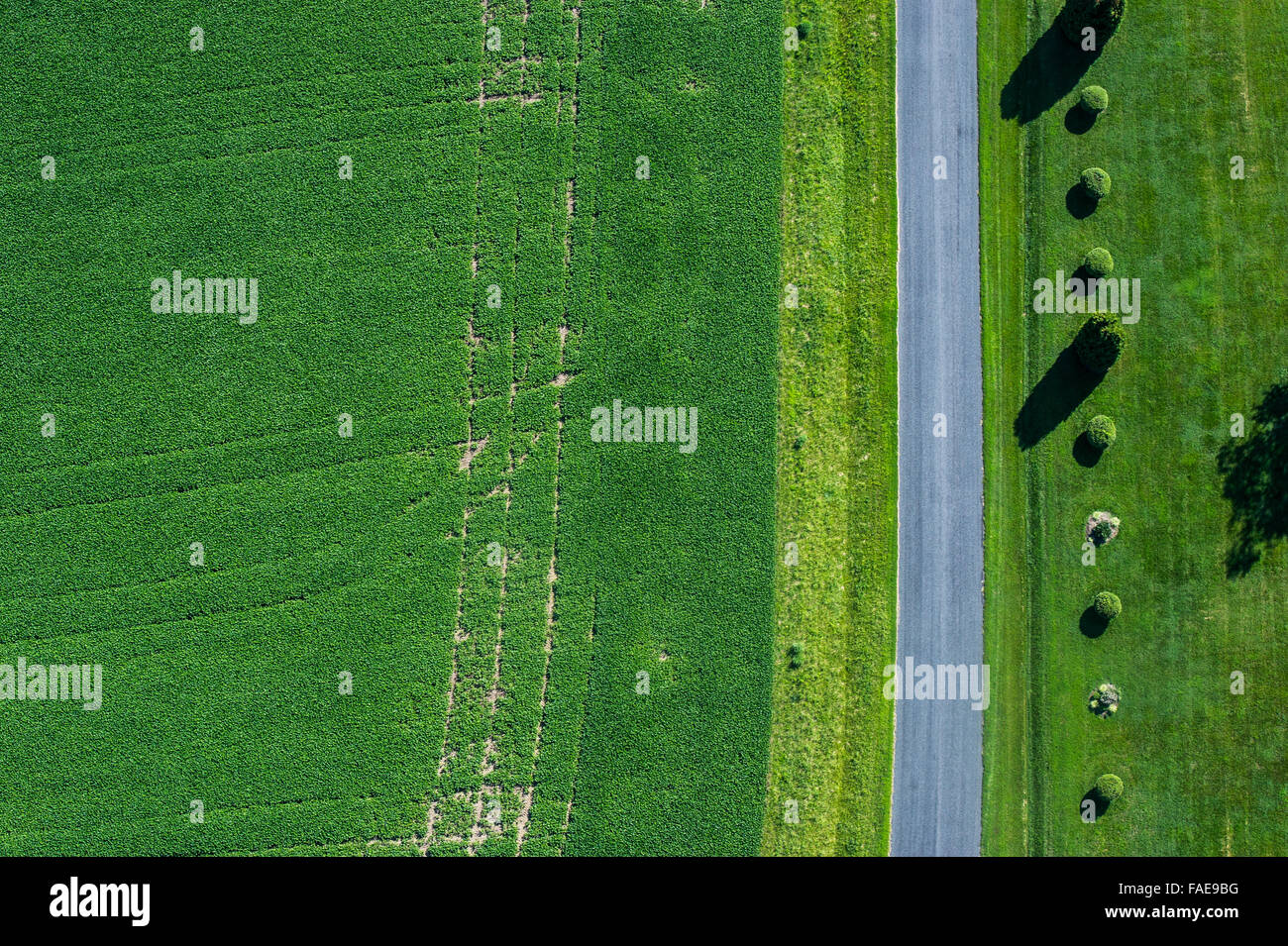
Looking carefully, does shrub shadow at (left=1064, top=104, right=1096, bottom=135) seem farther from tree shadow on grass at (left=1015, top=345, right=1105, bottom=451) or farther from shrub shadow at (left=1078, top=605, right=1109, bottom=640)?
shrub shadow at (left=1078, top=605, right=1109, bottom=640)

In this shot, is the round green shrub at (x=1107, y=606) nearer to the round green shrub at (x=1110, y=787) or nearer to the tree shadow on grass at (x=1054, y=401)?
the round green shrub at (x=1110, y=787)

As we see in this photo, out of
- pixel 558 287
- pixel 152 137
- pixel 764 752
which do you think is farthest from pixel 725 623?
pixel 152 137

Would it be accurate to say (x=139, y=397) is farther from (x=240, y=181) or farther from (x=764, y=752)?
(x=764, y=752)

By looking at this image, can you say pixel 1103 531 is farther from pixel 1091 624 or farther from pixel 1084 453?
pixel 1091 624

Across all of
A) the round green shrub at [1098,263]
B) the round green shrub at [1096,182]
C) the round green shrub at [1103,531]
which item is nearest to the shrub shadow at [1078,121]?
the round green shrub at [1096,182]

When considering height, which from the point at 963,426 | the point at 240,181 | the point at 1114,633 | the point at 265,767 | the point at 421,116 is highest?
the point at 421,116

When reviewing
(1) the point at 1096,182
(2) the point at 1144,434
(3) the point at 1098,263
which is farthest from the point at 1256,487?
(1) the point at 1096,182
